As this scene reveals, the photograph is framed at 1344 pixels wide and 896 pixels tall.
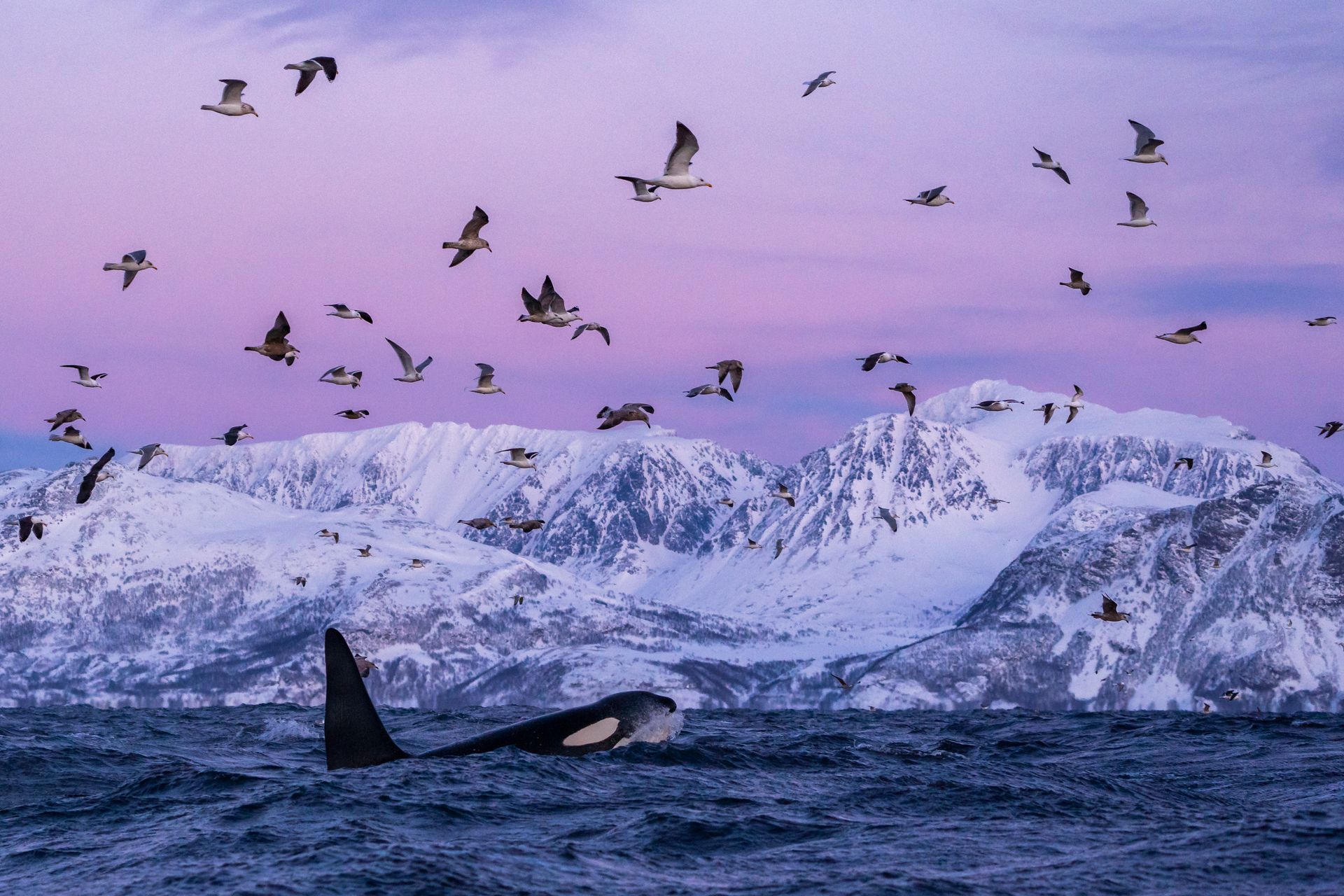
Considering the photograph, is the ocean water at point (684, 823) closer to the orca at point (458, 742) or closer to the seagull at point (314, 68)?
the orca at point (458, 742)

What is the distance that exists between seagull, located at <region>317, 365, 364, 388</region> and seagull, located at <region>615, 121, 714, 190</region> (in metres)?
17.6

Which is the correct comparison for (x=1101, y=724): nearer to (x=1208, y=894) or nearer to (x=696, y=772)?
(x=696, y=772)

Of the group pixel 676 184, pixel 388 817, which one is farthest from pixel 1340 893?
pixel 676 184

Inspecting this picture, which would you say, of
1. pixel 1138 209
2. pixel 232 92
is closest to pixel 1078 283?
pixel 1138 209

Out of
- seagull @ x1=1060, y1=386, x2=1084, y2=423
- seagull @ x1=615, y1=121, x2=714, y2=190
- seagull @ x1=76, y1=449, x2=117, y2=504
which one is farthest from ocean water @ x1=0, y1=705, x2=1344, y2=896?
seagull @ x1=1060, y1=386, x2=1084, y2=423

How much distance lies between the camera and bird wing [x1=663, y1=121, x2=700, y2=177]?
38938mm

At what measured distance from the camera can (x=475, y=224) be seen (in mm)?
43531

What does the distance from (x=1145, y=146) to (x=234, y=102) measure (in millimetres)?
28734

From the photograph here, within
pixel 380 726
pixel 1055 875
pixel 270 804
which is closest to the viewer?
pixel 1055 875

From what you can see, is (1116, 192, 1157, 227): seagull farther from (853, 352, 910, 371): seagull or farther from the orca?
the orca

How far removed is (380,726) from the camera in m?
27.6

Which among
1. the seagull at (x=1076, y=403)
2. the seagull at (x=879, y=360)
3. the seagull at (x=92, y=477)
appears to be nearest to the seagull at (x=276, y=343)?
the seagull at (x=92, y=477)

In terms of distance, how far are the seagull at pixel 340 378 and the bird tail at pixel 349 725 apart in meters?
27.4

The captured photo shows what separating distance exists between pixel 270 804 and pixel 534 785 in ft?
13.6
